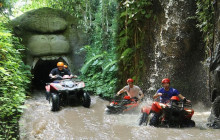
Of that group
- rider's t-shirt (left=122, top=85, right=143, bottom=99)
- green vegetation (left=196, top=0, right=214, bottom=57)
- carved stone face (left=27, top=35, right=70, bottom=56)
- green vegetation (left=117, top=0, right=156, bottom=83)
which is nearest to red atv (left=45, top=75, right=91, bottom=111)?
rider's t-shirt (left=122, top=85, right=143, bottom=99)

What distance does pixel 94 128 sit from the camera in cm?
591

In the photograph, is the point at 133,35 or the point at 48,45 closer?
the point at 133,35

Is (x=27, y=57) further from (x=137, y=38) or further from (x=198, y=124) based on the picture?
(x=198, y=124)

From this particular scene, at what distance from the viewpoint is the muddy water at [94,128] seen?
15.9 ft

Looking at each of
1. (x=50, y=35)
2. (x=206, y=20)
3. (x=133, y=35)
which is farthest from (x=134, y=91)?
(x=50, y=35)

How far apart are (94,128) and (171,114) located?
187cm

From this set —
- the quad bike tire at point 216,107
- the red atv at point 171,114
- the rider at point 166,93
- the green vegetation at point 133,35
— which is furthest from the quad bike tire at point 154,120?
the green vegetation at point 133,35

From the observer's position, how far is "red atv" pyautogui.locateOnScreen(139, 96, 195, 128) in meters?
5.32

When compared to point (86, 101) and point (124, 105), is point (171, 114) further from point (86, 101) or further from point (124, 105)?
point (86, 101)

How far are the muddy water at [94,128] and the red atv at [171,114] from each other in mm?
234

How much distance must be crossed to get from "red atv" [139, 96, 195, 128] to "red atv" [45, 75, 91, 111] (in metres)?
3.51

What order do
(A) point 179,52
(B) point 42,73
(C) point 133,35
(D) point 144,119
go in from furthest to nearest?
1. (B) point 42,73
2. (C) point 133,35
3. (A) point 179,52
4. (D) point 144,119

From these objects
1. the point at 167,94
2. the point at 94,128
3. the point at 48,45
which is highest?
the point at 48,45

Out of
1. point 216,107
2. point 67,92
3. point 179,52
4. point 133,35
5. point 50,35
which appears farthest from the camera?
point 50,35
